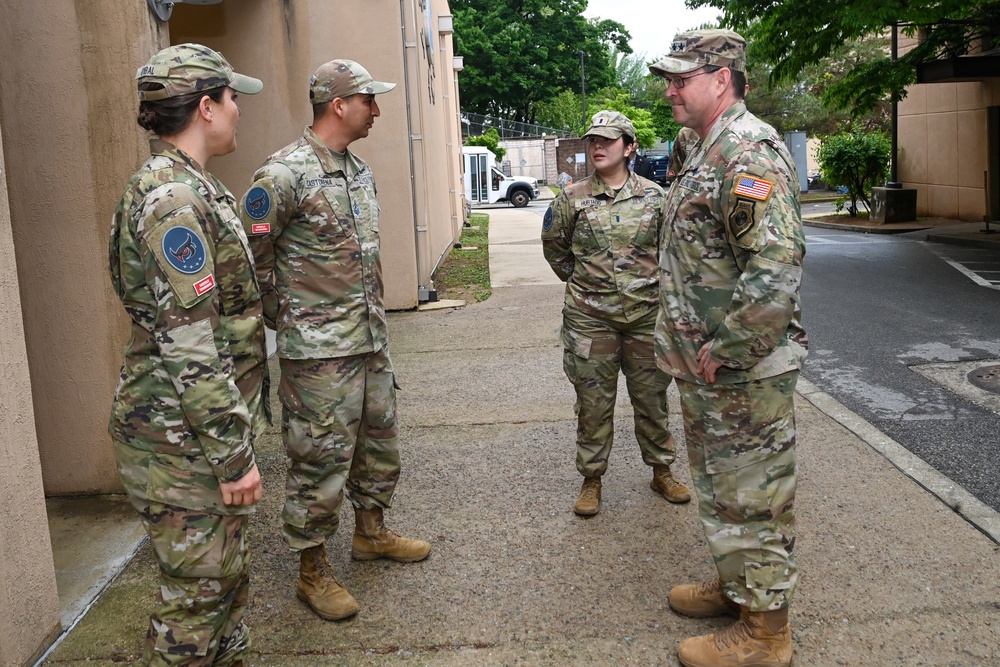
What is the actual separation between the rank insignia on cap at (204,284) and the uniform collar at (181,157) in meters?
0.28

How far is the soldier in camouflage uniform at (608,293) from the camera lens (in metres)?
4.49

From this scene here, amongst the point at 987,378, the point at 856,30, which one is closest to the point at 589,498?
the point at 987,378

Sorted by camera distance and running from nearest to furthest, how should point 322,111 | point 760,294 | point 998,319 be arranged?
point 760,294, point 322,111, point 998,319

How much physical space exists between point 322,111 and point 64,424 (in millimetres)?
2281

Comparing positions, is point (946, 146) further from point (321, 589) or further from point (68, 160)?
point (321, 589)

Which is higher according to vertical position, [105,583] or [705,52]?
[705,52]

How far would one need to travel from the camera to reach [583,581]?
3.88 meters

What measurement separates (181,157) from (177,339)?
1.77 feet

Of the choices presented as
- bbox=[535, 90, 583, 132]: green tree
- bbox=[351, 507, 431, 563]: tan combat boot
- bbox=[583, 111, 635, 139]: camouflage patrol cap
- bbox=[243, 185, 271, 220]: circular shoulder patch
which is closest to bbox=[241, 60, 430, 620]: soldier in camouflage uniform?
bbox=[243, 185, 271, 220]: circular shoulder patch

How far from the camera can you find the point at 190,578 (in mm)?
2670

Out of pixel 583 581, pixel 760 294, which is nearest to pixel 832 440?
pixel 583 581

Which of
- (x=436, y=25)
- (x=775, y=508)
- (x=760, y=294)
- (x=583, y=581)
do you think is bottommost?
(x=583, y=581)

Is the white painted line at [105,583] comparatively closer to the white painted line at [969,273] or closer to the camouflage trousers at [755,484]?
the camouflage trousers at [755,484]

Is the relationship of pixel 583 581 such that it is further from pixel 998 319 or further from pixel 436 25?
pixel 436 25
